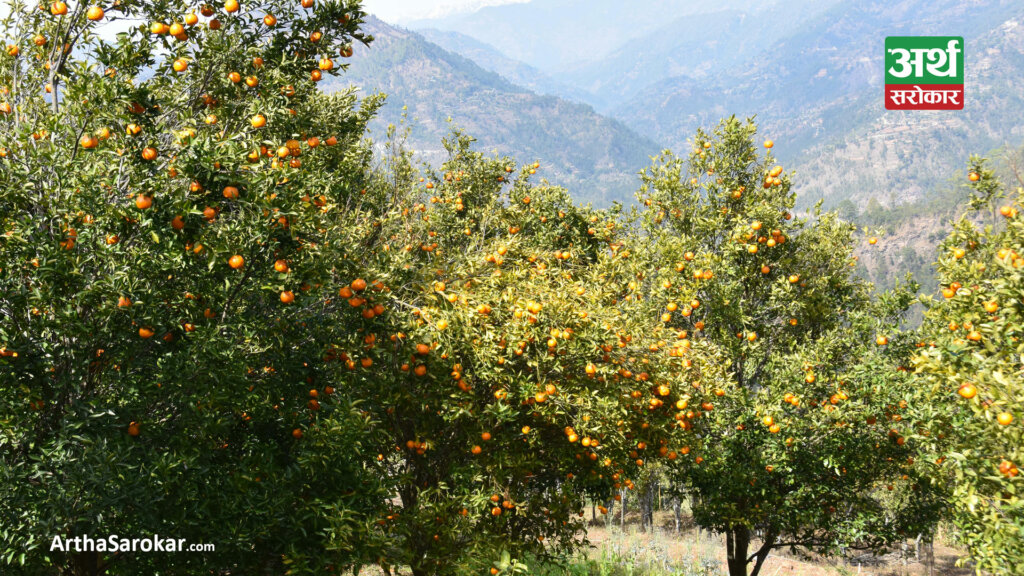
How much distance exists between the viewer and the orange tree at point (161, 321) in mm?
3156

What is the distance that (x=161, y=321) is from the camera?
342 cm

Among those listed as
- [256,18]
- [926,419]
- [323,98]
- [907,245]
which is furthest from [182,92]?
[907,245]

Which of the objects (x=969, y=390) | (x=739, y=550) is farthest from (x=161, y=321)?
(x=739, y=550)

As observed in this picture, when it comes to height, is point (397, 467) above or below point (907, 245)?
below

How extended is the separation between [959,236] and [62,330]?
794 cm

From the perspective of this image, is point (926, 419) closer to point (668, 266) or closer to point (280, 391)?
point (668, 266)

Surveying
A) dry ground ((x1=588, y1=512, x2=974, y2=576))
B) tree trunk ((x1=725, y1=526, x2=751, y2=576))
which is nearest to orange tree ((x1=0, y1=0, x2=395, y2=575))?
dry ground ((x1=588, y1=512, x2=974, y2=576))

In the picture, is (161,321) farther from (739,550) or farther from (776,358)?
(739,550)

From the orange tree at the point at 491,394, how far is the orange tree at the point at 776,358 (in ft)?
3.87

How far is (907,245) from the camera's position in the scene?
160 meters

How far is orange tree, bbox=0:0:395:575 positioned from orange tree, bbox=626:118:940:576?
3914 mm

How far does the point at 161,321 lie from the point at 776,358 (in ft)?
22.9

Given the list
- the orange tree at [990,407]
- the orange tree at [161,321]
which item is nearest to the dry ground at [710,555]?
the orange tree at [990,407]

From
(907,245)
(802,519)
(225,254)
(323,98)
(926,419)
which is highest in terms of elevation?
(907,245)
